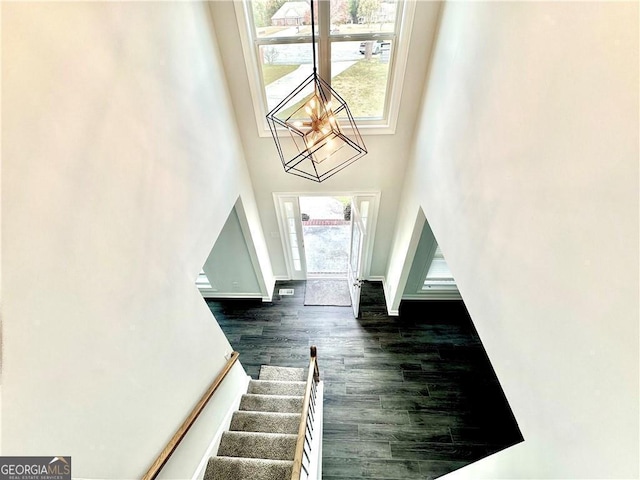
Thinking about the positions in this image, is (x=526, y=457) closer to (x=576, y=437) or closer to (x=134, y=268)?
(x=576, y=437)

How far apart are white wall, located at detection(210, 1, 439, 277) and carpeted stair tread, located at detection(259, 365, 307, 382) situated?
5.80 ft

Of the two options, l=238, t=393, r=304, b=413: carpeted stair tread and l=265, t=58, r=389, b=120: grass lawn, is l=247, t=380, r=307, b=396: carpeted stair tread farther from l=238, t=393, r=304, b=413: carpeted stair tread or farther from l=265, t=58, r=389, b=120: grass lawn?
l=265, t=58, r=389, b=120: grass lawn

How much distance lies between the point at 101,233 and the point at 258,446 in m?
2.29

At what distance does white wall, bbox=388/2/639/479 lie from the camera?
945 millimetres

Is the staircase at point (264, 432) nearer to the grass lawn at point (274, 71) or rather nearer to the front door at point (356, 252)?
the front door at point (356, 252)

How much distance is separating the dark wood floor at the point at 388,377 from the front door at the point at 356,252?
0.35 m

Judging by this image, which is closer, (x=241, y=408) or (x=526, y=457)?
(x=526, y=457)

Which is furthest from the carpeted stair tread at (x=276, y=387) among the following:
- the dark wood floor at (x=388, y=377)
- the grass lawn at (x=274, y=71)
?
the grass lawn at (x=274, y=71)

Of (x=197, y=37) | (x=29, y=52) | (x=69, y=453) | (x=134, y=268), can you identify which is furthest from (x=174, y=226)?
(x=197, y=37)

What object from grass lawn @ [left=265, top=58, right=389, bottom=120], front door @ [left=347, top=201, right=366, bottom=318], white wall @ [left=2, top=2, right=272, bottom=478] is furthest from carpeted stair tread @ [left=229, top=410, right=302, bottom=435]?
grass lawn @ [left=265, top=58, right=389, bottom=120]

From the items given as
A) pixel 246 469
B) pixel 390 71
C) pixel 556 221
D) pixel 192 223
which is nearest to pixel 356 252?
pixel 390 71

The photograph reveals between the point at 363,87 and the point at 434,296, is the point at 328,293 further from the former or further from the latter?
the point at 363,87

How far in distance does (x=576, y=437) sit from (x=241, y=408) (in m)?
2.90

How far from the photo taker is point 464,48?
2.06m
